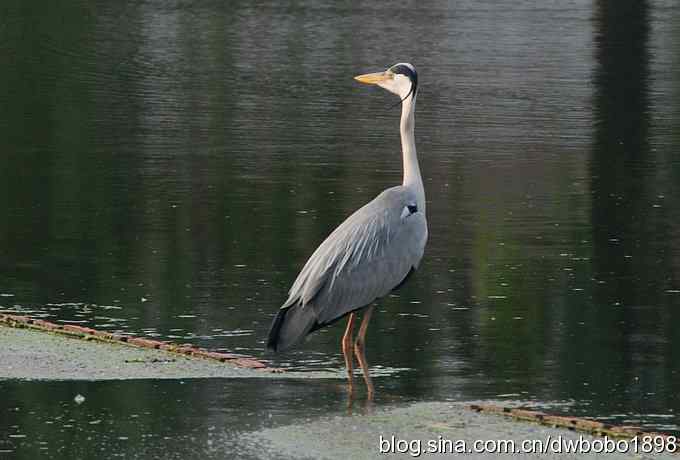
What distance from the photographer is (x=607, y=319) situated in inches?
460

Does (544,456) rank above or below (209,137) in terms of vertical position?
above

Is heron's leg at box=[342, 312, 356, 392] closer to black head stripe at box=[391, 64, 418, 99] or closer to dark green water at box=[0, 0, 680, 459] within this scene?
dark green water at box=[0, 0, 680, 459]

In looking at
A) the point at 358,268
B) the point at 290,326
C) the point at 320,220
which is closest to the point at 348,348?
the point at 358,268

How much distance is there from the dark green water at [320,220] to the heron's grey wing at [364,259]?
0.48 metres

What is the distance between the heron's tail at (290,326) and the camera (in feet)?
31.0

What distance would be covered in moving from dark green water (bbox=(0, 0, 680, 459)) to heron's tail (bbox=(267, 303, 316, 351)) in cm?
23

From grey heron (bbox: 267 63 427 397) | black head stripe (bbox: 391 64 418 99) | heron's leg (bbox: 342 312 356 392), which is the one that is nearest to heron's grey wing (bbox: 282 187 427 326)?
grey heron (bbox: 267 63 427 397)

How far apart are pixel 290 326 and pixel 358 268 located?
2.08 feet

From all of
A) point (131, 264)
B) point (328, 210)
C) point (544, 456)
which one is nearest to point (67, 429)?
point (544, 456)

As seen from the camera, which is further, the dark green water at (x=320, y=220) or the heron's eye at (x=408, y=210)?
the heron's eye at (x=408, y=210)

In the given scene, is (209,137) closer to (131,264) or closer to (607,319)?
(131,264)

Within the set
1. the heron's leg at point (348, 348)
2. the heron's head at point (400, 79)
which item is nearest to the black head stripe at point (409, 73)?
the heron's head at point (400, 79)

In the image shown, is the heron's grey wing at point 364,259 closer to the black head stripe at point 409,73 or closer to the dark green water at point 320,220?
the dark green water at point 320,220

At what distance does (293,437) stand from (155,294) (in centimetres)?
410
